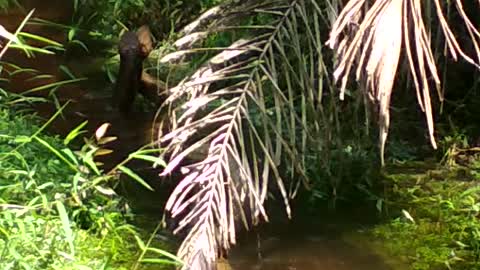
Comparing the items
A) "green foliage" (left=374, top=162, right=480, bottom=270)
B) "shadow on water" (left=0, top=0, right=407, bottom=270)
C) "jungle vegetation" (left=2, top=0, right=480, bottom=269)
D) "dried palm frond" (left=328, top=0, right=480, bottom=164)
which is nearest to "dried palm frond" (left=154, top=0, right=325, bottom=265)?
"jungle vegetation" (left=2, top=0, right=480, bottom=269)

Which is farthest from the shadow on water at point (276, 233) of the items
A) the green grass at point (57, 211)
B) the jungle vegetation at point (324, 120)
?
the green grass at point (57, 211)

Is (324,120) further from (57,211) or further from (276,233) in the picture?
(57,211)

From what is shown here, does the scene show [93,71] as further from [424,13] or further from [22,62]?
[424,13]

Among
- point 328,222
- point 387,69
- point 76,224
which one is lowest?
point 328,222

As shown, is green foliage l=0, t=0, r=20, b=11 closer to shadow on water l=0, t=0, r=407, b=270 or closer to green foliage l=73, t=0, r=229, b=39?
green foliage l=73, t=0, r=229, b=39

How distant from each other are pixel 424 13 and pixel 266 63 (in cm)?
77

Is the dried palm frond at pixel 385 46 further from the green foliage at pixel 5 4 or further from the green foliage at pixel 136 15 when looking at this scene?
the green foliage at pixel 5 4

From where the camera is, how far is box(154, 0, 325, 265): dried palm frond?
3418 mm

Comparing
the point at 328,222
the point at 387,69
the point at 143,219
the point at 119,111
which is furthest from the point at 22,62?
the point at 387,69

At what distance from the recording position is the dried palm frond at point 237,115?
3.42m

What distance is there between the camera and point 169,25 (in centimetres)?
761

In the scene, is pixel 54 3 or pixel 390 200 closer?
pixel 390 200

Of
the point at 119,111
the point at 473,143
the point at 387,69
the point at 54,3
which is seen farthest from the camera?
the point at 54,3

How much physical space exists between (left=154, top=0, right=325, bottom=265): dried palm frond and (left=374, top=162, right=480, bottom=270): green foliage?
1009 millimetres
